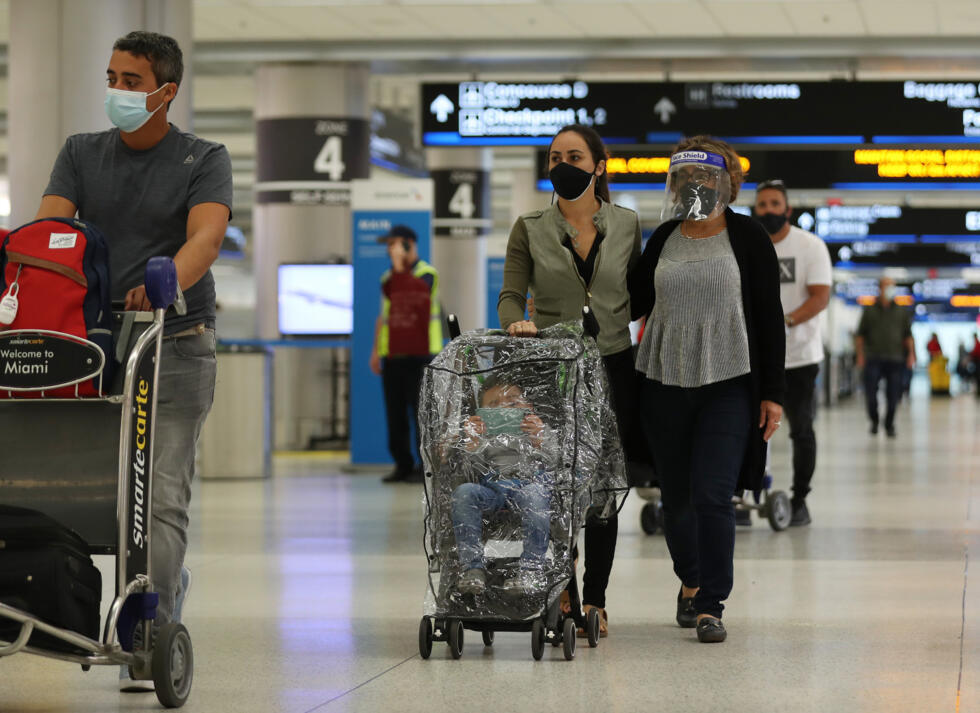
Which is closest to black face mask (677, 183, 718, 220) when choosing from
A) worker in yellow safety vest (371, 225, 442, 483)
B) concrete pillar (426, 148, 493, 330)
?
worker in yellow safety vest (371, 225, 442, 483)

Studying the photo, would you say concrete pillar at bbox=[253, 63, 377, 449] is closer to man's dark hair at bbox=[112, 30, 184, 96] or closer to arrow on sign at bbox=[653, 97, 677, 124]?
arrow on sign at bbox=[653, 97, 677, 124]

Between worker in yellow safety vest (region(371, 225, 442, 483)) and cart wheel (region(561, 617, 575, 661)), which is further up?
worker in yellow safety vest (region(371, 225, 442, 483))

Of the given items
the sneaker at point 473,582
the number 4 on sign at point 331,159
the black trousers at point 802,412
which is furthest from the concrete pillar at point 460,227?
the sneaker at point 473,582

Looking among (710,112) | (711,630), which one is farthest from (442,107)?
(711,630)

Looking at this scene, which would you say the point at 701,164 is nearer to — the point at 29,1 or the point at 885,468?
the point at 29,1

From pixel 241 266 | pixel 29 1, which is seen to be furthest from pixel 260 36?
pixel 241 266

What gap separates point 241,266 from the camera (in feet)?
142

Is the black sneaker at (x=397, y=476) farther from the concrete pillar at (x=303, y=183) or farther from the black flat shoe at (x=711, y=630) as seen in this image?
the black flat shoe at (x=711, y=630)

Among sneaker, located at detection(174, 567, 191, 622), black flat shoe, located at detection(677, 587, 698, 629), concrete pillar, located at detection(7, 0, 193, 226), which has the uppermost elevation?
concrete pillar, located at detection(7, 0, 193, 226)

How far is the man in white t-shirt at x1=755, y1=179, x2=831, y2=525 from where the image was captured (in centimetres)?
815

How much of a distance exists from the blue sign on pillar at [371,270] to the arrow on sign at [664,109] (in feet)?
6.72

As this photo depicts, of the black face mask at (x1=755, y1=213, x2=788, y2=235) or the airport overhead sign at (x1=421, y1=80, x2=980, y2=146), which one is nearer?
the black face mask at (x1=755, y1=213, x2=788, y2=235)

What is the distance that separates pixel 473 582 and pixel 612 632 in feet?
2.94

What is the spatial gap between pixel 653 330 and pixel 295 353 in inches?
435
